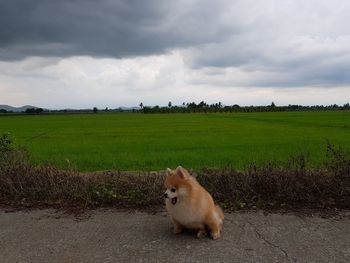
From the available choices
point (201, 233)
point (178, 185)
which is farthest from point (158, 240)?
point (178, 185)

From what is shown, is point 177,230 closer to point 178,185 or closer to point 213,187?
point 178,185

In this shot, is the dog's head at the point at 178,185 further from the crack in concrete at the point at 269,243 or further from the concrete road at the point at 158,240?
the crack in concrete at the point at 269,243

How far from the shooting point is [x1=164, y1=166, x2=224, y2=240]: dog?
14.6 feet

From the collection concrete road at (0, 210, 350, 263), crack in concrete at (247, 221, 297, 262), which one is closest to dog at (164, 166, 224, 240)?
concrete road at (0, 210, 350, 263)

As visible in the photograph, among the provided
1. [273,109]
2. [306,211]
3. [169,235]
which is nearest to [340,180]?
[306,211]

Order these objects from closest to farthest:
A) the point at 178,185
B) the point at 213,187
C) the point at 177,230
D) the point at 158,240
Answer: the point at 178,185 → the point at 158,240 → the point at 177,230 → the point at 213,187

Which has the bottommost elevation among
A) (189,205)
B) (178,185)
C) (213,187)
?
(213,187)

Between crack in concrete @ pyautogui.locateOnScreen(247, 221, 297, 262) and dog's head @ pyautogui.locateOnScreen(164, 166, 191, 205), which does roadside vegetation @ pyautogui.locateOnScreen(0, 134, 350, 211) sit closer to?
crack in concrete @ pyautogui.locateOnScreen(247, 221, 297, 262)

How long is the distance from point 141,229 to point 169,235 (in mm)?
406

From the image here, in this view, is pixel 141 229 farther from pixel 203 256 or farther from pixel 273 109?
pixel 273 109

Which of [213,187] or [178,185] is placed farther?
[213,187]

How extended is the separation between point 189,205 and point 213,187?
1.73 m

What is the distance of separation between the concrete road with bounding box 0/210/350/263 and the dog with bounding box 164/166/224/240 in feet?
0.54

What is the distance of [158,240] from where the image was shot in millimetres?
4605
